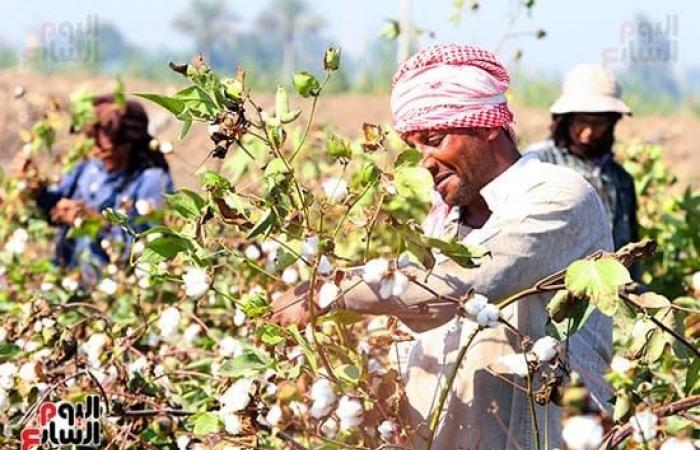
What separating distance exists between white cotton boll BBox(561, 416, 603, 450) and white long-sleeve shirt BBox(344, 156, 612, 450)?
24.7 inches

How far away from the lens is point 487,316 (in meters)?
1.80

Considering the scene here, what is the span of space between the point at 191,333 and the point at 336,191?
1239 millimetres

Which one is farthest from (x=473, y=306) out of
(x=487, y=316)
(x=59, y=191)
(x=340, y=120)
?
(x=340, y=120)

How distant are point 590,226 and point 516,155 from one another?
17 centimetres

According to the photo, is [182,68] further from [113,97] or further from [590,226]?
[113,97]

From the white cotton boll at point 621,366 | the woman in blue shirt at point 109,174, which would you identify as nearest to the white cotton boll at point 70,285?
the woman in blue shirt at point 109,174

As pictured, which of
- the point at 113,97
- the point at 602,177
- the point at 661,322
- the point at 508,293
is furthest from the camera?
the point at 113,97

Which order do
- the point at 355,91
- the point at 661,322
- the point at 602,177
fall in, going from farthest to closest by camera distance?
the point at 355,91 < the point at 602,177 < the point at 661,322

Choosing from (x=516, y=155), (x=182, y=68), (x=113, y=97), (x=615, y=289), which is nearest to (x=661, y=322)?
(x=615, y=289)

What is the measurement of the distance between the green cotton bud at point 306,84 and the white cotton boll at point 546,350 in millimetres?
418

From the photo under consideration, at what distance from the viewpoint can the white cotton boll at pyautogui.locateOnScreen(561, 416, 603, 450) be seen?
139 cm

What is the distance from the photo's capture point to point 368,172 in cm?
190

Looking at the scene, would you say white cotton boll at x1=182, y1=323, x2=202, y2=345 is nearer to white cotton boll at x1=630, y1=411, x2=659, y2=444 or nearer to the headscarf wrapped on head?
the headscarf wrapped on head

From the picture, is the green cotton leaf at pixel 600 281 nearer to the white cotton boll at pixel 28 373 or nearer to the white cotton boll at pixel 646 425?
the white cotton boll at pixel 646 425
